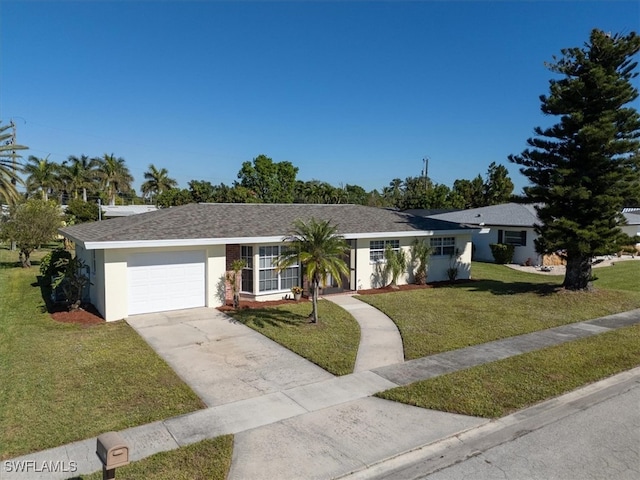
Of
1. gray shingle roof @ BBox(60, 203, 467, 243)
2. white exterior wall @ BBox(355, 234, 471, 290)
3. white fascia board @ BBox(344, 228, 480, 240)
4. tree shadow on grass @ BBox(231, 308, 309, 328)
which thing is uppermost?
gray shingle roof @ BBox(60, 203, 467, 243)

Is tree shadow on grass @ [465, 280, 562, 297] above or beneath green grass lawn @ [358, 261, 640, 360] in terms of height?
above

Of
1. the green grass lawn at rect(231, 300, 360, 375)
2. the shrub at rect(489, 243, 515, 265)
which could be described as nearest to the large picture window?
the green grass lawn at rect(231, 300, 360, 375)

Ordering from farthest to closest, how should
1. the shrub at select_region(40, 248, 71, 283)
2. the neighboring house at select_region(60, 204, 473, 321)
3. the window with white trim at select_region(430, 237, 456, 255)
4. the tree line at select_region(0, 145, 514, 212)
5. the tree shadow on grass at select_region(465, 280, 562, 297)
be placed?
the tree line at select_region(0, 145, 514, 212) → the window with white trim at select_region(430, 237, 456, 255) → the tree shadow on grass at select_region(465, 280, 562, 297) → the shrub at select_region(40, 248, 71, 283) → the neighboring house at select_region(60, 204, 473, 321)

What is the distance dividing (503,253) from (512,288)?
9.46 metres

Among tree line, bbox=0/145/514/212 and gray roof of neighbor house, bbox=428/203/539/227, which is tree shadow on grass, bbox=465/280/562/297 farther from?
tree line, bbox=0/145/514/212

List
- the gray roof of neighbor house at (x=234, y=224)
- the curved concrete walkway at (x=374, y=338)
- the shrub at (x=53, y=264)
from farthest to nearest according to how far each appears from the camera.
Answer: the shrub at (x=53, y=264) < the gray roof of neighbor house at (x=234, y=224) < the curved concrete walkway at (x=374, y=338)

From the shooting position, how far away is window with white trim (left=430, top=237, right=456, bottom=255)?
20.7 m

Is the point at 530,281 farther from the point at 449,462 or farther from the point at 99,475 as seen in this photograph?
the point at 99,475

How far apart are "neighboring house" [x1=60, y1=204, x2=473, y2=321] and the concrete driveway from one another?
1.00 meters

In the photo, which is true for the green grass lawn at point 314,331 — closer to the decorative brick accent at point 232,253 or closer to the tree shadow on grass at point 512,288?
the decorative brick accent at point 232,253

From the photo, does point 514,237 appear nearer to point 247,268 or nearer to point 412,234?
point 412,234

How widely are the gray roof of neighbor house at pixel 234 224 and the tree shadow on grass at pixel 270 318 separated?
8.68 ft

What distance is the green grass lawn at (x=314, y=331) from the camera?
9.98 m

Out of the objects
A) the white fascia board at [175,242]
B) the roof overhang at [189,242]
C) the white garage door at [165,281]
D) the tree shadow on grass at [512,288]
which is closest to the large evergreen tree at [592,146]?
the tree shadow on grass at [512,288]
